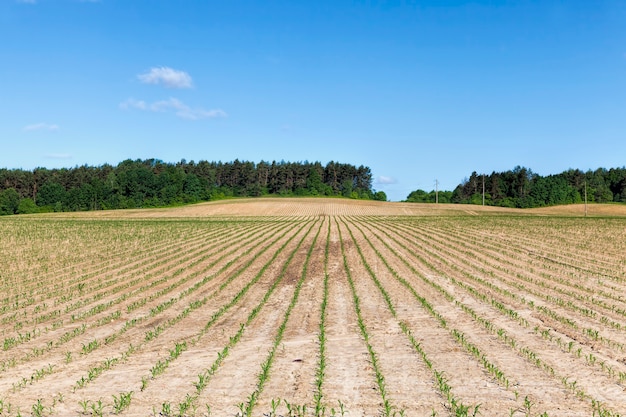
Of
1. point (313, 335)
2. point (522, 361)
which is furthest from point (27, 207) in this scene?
point (522, 361)

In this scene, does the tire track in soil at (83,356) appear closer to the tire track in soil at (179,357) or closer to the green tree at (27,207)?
the tire track in soil at (179,357)

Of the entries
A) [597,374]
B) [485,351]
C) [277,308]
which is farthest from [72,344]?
[597,374]

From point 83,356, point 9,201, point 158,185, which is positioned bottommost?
point 83,356

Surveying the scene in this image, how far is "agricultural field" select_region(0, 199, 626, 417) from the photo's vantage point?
8.70 m

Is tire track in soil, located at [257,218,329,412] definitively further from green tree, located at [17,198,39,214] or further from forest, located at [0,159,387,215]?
green tree, located at [17,198,39,214]

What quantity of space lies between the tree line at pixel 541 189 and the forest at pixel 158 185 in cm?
3515

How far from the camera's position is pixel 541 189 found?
424ft

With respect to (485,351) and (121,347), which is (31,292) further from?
(485,351)

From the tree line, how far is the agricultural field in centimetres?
10978

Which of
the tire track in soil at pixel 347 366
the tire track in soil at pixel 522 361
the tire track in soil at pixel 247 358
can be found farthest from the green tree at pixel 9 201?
the tire track in soil at pixel 522 361

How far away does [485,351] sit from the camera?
11.4 meters

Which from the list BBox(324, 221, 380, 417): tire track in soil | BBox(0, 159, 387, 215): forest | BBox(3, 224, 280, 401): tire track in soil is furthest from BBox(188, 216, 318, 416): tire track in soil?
BBox(0, 159, 387, 215): forest

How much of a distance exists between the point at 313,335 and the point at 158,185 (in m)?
118

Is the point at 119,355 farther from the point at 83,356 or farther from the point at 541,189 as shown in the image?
the point at 541,189
